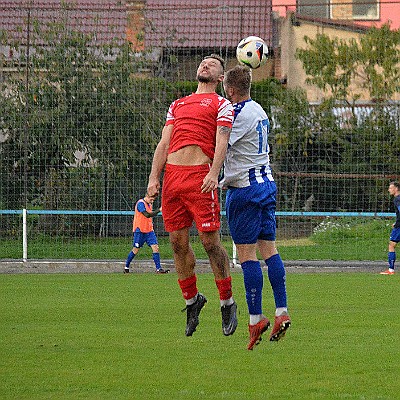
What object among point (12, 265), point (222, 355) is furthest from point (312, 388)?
point (12, 265)

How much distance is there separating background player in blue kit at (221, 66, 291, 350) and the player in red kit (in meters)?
0.16

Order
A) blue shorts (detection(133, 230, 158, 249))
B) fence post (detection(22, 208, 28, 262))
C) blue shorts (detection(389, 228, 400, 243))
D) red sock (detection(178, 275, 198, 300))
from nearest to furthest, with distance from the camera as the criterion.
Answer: red sock (detection(178, 275, 198, 300)) → blue shorts (detection(133, 230, 158, 249)) → blue shorts (detection(389, 228, 400, 243)) → fence post (detection(22, 208, 28, 262))

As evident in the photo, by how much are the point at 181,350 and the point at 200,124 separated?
6.12ft

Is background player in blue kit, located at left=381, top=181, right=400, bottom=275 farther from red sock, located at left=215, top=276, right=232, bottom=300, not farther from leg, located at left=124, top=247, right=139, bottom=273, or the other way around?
red sock, located at left=215, top=276, right=232, bottom=300

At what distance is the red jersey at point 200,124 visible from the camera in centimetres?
869

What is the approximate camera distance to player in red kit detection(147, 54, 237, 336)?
8648 mm

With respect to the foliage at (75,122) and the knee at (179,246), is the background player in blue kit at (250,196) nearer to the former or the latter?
the knee at (179,246)

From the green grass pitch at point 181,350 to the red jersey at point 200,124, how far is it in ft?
5.56

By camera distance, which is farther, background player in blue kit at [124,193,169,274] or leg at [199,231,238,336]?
background player in blue kit at [124,193,169,274]

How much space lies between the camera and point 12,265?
2189 cm

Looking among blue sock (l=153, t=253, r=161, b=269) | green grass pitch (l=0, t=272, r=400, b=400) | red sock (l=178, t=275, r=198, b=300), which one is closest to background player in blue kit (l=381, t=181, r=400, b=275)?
blue sock (l=153, t=253, r=161, b=269)

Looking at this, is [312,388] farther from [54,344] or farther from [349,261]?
[349,261]

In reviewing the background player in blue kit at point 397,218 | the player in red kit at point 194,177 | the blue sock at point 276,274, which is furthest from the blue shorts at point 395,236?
the blue sock at point 276,274

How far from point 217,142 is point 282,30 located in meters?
23.4
